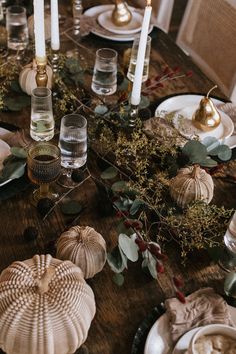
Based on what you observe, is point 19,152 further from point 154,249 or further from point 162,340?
point 162,340

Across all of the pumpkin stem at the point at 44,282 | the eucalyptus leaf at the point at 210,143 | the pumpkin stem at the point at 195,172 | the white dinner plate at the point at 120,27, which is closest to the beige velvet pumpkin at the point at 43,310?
the pumpkin stem at the point at 44,282

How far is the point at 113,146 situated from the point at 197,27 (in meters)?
0.92

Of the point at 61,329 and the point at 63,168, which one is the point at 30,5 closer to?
the point at 63,168

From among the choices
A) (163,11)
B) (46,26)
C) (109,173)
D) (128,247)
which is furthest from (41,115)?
(163,11)

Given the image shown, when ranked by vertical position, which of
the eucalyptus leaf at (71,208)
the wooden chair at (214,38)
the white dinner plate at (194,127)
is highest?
the eucalyptus leaf at (71,208)

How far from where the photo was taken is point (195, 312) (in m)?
0.85

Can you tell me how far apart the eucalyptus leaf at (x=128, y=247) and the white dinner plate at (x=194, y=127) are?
0.43 meters

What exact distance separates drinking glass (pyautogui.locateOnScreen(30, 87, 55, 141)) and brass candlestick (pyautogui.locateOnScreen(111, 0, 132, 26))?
2.14 ft

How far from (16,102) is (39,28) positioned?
25cm

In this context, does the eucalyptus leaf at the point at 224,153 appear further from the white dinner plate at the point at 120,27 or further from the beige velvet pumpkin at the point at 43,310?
the white dinner plate at the point at 120,27

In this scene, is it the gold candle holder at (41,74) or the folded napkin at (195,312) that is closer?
the folded napkin at (195,312)

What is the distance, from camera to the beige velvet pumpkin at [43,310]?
723mm

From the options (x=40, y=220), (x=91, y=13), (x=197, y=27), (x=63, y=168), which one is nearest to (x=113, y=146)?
(x=63, y=168)

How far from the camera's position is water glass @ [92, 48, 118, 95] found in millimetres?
1332
